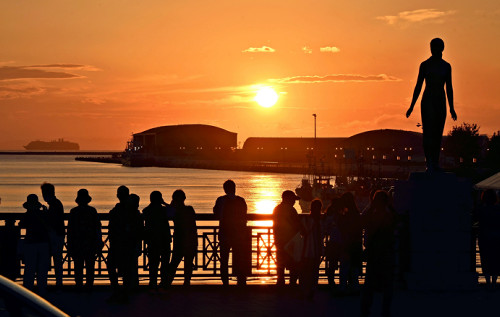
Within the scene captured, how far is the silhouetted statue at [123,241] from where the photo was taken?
12164 millimetres

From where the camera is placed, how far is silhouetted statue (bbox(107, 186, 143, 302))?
12164mm

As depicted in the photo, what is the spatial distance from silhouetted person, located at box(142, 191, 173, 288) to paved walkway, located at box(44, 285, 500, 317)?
0.54m

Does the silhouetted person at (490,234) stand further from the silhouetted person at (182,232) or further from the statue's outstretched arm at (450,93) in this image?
the silhouetted person at (182,232)

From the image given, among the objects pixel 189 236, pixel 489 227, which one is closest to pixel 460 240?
pixel 489 227

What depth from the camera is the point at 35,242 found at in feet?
39.7

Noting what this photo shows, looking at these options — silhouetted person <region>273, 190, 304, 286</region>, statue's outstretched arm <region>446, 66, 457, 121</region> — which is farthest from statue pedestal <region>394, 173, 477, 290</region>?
silhouetted person <region>273, 190, 304, 286</region>

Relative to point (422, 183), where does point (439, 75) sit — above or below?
above

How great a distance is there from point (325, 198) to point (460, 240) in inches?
3640

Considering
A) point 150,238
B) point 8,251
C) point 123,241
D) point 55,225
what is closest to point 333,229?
point 150,238

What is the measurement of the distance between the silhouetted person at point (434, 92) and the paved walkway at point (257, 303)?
A: 7.94ft

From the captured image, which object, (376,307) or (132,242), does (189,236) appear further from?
(376,307)

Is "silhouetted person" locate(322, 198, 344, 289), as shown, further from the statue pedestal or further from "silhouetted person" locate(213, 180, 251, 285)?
the statue pedestal

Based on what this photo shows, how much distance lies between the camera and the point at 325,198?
106 m

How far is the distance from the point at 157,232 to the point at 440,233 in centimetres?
489
